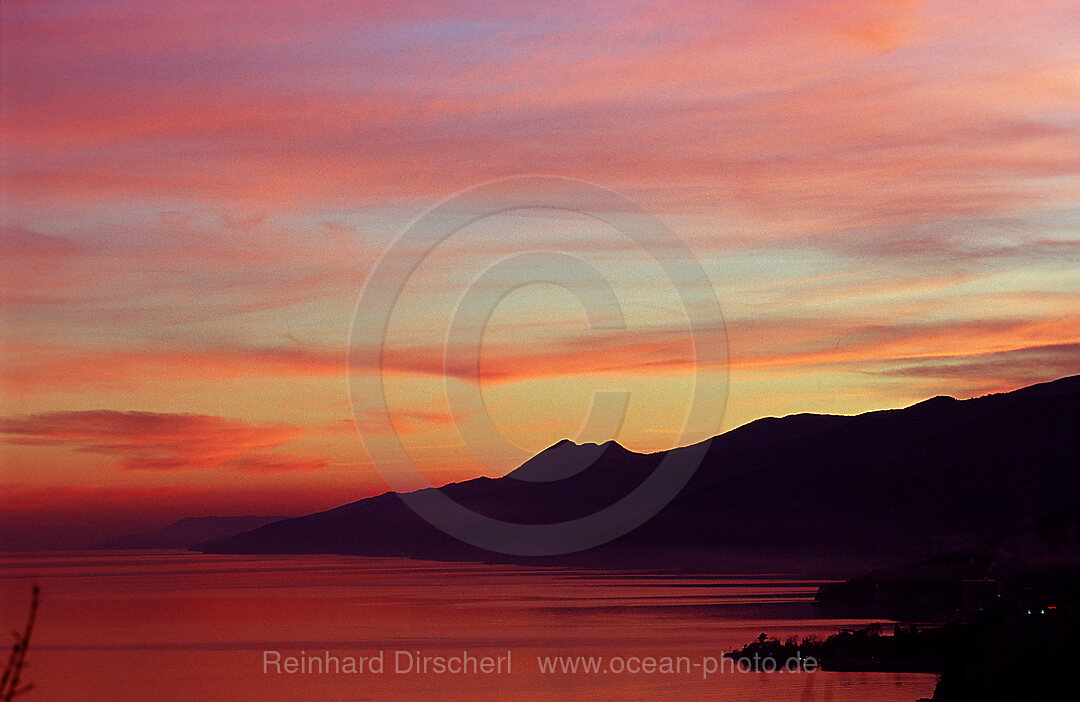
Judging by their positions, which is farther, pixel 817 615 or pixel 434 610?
pixel 434 610

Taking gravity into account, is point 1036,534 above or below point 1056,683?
above

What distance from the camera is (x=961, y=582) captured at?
155875 mm

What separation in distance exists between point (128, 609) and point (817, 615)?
96339 mm

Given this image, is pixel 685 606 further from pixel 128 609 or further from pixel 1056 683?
pixel 1056 683

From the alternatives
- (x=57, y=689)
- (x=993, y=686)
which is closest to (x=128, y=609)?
(x=57, y=689)

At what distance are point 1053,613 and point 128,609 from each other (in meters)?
135

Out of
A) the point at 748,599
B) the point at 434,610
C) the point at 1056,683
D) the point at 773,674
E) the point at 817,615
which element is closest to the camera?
the point at 1056,683

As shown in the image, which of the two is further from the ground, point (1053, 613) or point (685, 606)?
point (685, 606)

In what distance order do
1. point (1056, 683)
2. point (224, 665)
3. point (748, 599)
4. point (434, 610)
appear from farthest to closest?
point (748, 599)
point (434, 610)
point (224, 665)
point (1056, 683)

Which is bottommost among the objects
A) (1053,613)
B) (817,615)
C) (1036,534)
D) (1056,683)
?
(1056,683)

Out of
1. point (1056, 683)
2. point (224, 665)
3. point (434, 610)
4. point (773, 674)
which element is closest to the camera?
point (1056, 683)

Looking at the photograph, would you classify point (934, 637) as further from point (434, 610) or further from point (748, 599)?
point (748, 599)

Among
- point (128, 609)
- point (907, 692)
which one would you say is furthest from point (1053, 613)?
point (128, 609)

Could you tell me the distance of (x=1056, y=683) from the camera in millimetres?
51281
